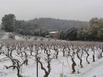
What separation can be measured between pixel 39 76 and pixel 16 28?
82445mm

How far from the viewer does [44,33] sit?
9569cm

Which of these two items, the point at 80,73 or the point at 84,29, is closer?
the point at 80,73

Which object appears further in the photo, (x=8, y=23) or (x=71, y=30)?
(x=8, y=23)

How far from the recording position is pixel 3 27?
102750 millimetres

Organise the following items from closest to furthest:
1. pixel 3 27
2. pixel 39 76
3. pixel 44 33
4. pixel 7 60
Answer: pixel 39 76, pixel 7 60, pixel 44 33, pixel 3 27

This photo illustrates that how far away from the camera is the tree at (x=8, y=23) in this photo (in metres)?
101

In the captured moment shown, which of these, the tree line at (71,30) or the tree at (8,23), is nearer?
the tree line at (71,30)

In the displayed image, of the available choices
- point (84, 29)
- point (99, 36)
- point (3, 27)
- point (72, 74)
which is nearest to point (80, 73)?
point (72, 74)

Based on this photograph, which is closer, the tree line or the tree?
the tree line

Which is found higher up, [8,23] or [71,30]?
[8,23]

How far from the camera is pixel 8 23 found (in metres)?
101

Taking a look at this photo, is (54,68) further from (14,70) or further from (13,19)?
(13,19)

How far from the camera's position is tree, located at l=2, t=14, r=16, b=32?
101062 mm

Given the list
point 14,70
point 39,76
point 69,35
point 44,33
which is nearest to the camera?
point 39,76
